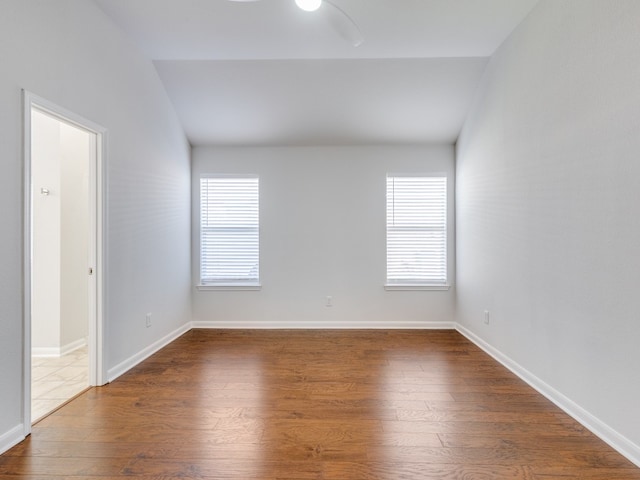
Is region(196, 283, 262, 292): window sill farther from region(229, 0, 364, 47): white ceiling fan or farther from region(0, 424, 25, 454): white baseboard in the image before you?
region(229, 0, 364, 47): white ceiling fan

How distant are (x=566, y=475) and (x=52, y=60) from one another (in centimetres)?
393

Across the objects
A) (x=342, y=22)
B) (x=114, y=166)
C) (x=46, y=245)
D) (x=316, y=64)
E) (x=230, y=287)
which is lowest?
(x=230, y=287)

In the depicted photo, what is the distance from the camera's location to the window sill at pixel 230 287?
14.8ft

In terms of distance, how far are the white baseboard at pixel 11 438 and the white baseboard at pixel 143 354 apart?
0.83 metres

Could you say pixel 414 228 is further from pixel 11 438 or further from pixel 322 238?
pixel 11 438

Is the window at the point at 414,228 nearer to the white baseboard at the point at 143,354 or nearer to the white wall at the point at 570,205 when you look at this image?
the white wall at the point at 570,205

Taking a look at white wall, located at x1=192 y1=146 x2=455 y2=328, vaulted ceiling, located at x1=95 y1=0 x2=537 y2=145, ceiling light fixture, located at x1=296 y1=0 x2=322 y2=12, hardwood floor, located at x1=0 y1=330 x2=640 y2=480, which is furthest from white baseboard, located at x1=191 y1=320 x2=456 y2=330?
ceiling light fixture, located at x1=296 y1=0 x2=322 y2=12

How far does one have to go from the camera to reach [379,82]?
12.0 ft

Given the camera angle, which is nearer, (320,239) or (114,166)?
(114,166)

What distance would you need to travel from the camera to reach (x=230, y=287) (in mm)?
4523

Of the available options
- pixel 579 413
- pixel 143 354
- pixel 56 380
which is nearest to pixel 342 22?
pixel 579 413

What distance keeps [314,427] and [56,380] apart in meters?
2.36

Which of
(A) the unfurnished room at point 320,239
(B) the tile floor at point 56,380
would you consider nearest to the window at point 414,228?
(A) the unfurnished room at point 320,239

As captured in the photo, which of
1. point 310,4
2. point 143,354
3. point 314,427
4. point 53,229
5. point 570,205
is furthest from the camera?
point 53,229
